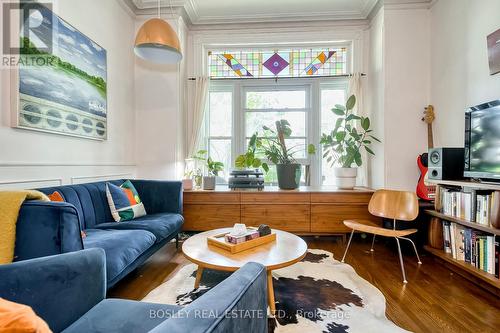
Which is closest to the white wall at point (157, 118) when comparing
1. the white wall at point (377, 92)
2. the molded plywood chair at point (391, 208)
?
the molded plywood chair at point (391, 208)

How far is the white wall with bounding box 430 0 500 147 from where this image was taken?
227cm

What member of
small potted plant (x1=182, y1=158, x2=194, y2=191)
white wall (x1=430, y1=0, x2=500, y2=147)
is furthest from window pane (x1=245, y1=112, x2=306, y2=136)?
white wall (x1=430, y1=0, x2=500, y2=147)

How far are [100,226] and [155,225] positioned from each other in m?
0.45

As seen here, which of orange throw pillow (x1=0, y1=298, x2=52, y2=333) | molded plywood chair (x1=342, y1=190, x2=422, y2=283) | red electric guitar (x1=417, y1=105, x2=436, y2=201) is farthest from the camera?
red electric guitar (x1=417, y1=105, x2=436, y2=201)

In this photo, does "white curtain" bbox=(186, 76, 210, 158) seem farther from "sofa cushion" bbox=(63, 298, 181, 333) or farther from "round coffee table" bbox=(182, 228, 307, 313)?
"sofa cushion" bbox=(63, 298, 181, 333)

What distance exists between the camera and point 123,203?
7.87ft

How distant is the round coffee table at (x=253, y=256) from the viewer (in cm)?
145

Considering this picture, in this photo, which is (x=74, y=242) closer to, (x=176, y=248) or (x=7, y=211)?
(x=7, y=211)

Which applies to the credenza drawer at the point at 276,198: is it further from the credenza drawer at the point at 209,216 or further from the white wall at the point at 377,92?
the white wall at the point at 377,92

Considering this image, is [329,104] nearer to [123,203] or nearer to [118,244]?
[123,203]

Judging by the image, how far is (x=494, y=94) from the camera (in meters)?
2.17

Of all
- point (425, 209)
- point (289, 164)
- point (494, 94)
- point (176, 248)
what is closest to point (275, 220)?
point (289, 164)

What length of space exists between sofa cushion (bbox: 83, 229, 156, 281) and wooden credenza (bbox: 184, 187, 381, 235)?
3.73 feet

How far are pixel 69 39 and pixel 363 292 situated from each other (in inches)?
129
